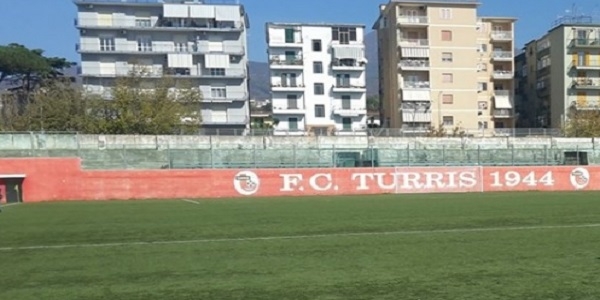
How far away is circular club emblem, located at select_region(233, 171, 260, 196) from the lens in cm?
2856

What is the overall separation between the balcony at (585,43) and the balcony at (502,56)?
23.5 feet

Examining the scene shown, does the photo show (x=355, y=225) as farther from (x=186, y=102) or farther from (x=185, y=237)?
(x=186, y=102)

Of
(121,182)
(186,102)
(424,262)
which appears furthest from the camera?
(186,102)

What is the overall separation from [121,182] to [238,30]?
4119 cm

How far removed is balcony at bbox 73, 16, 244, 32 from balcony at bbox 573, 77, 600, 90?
4098cm

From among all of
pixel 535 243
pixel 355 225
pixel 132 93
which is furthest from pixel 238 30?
pixel 535 243

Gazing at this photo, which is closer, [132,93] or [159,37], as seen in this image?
[132,93]

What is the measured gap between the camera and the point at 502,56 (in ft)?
230

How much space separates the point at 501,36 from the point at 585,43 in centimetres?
976

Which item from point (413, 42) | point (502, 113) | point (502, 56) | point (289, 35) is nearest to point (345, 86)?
point (289, 35)

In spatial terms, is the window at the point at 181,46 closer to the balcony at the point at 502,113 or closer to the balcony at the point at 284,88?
the balcony at the point at 284,88

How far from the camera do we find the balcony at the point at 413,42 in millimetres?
65812

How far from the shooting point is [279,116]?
219 feet

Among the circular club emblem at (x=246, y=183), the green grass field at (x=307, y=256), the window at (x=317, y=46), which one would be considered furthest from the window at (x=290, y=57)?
the green grass field at (x=307, y=256)
